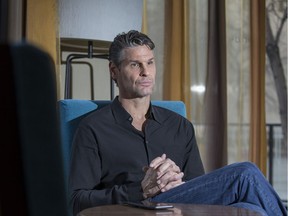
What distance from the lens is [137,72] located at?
234 centimetres

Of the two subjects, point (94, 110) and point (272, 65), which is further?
point (272, 65)

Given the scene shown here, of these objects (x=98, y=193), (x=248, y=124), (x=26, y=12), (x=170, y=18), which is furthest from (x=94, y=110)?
(x=248, y=124)

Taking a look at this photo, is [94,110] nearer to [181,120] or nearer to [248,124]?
[181,120]

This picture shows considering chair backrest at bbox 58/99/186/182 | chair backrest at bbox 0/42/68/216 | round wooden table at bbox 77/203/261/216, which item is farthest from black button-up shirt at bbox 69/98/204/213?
chair backrest at bbox 0/42/68/216

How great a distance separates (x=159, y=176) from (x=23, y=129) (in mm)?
1539

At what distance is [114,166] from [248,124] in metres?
1.99

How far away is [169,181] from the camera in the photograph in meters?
1.96

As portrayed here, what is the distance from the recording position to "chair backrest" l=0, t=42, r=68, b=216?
40 centimetres

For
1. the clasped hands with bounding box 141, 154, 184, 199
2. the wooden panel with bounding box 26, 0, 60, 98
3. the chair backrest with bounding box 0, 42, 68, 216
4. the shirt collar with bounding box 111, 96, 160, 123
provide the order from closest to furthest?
the chair backrest with bounding box 0, 42, 68, 216 → the clasped hands with bounding box 141, 154, 184, 199 → the shirt collar with bounding box 111, 96, 160, 123 → the wooden panel with bounding box 26, 0, 60, 98

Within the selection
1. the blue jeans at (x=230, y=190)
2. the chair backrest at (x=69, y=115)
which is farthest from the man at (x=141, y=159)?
the chair backrest at (x=69, y=115)

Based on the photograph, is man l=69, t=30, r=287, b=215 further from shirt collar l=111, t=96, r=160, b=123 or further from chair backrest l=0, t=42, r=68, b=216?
chair backrest l=0, t=42, r=68, b=216

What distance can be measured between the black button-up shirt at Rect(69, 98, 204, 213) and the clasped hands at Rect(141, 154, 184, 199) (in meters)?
0.03

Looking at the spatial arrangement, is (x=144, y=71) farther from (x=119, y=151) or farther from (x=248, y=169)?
(x=248, y=169)

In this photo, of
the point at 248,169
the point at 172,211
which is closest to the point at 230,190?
the point at 248,169
